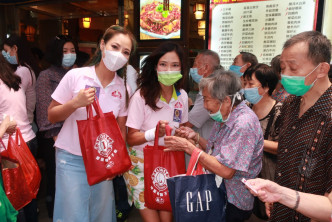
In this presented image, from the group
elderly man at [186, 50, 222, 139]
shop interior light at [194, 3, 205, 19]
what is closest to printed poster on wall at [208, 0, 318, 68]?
elderly man at [186, 50, 222, 139]

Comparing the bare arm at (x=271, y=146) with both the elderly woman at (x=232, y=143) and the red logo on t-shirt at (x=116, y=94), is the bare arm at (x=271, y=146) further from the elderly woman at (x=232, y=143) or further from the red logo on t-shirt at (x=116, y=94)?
the red logo on t-shirt at (x=116, y=94)

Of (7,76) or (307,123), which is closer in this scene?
(307,123)

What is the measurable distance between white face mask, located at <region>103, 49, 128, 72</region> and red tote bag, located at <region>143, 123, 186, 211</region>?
0.59m

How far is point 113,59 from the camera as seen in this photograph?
2043mm

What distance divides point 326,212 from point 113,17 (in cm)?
879

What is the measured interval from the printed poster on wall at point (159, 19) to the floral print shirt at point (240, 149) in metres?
2.74

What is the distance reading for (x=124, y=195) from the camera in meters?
3.65

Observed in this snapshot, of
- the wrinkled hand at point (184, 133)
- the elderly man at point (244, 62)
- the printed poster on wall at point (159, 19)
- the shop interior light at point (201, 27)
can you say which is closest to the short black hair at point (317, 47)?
the wrinkled hand at point (184, 133)

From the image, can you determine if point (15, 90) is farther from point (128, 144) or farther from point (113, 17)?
point (113, 17)

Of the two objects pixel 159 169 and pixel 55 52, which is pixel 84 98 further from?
pixel 55 52

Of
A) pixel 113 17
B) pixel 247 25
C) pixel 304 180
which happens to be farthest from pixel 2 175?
pixel 113 17

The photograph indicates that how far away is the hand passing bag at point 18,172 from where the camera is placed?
2.21 metres

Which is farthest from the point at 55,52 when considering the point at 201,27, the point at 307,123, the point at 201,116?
the point at 201,27

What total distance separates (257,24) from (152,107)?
2.31m
